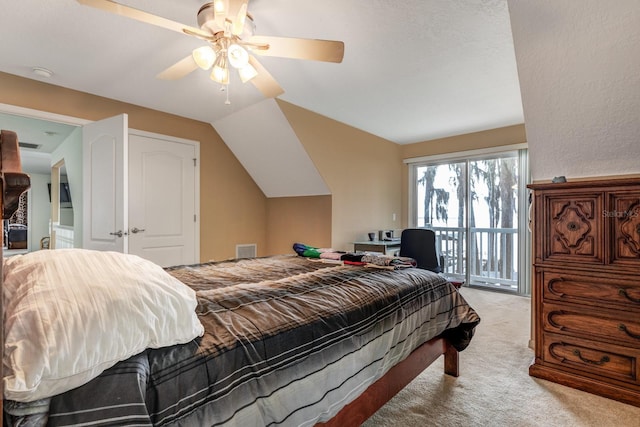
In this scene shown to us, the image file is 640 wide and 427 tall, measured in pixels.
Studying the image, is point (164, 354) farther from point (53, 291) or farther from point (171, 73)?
point (171, 73)

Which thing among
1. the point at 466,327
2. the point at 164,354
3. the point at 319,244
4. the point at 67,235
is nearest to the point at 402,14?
the point at 466,327

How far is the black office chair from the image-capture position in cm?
353

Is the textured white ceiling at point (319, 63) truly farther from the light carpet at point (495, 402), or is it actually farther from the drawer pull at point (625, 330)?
the light carpet at point (495, 402)

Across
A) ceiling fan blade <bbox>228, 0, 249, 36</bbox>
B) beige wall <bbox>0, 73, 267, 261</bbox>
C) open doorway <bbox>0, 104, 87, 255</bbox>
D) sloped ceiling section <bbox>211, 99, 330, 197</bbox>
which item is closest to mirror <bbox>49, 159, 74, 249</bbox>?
open doorway <bbox>0, 104, 87, 255</bbox>

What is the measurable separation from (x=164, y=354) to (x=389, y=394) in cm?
122

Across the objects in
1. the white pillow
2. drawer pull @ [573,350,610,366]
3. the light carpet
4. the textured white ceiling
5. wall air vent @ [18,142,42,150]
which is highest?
the textured white ceiling

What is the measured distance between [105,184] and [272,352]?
2.93 metres

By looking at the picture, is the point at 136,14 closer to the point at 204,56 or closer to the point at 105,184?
the point at 204,56

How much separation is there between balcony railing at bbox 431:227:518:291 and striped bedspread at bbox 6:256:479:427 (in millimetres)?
3156

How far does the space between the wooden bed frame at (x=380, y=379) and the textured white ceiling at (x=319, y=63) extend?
5.71ft

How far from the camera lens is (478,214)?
16.3ft

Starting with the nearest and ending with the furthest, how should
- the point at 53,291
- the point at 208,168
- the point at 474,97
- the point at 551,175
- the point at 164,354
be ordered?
the point at 53,291 < the point at 164,354 < the point at 551,175 < the point at 474,97 < the point at 208,168

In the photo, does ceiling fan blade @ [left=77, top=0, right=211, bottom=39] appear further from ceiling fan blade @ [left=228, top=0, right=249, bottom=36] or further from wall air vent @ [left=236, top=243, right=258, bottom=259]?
wall air vent @ [left=236, top=243, right=258, bottom=259]

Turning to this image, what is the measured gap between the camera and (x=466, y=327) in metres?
2.11
